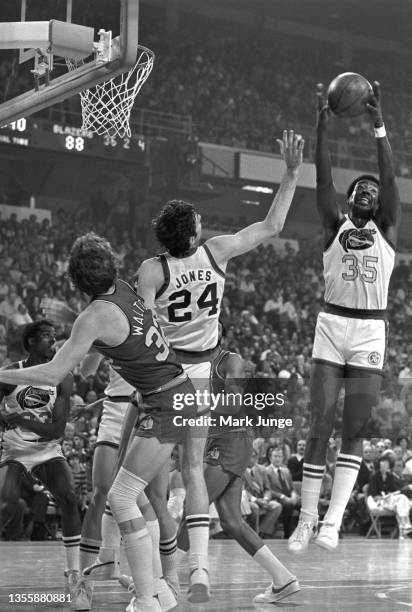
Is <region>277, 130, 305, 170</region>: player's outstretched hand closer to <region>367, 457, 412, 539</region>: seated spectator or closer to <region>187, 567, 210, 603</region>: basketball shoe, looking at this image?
<region>187, 567, 210, 603</region>: basketball shoe

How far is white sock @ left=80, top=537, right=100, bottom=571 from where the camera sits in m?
6.85

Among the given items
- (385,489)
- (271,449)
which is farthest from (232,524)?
(385,489)

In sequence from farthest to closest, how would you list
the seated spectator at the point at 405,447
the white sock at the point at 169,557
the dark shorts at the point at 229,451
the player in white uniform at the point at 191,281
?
the seated spectator at the point at 405,447, the dark shorts at the point at 229,451, the white sock at the point at 169,557, the player in white uniform at the point at 191,281

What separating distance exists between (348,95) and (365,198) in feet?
2.44

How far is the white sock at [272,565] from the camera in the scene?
22.2 ft

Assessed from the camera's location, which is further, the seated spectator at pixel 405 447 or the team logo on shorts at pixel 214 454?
the seated spectator at pixel 405 447

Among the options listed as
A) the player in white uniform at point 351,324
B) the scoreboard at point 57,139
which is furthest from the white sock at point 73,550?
the scoreboard at point 57,139

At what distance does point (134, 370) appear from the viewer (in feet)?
18.4

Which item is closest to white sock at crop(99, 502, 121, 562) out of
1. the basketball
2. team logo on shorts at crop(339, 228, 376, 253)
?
team logo on shorts at crop(339, 228, 376, 253)

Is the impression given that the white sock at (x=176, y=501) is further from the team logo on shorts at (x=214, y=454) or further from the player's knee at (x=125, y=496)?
the player's knee at (x=125, y=496)

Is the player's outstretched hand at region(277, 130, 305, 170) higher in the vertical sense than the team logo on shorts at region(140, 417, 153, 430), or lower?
higher

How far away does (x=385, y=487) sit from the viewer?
14234 millimetres

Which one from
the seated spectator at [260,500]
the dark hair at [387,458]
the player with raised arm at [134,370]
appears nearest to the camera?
the player with raised arm at [134,370]

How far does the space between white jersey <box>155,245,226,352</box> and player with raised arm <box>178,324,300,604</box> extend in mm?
529
